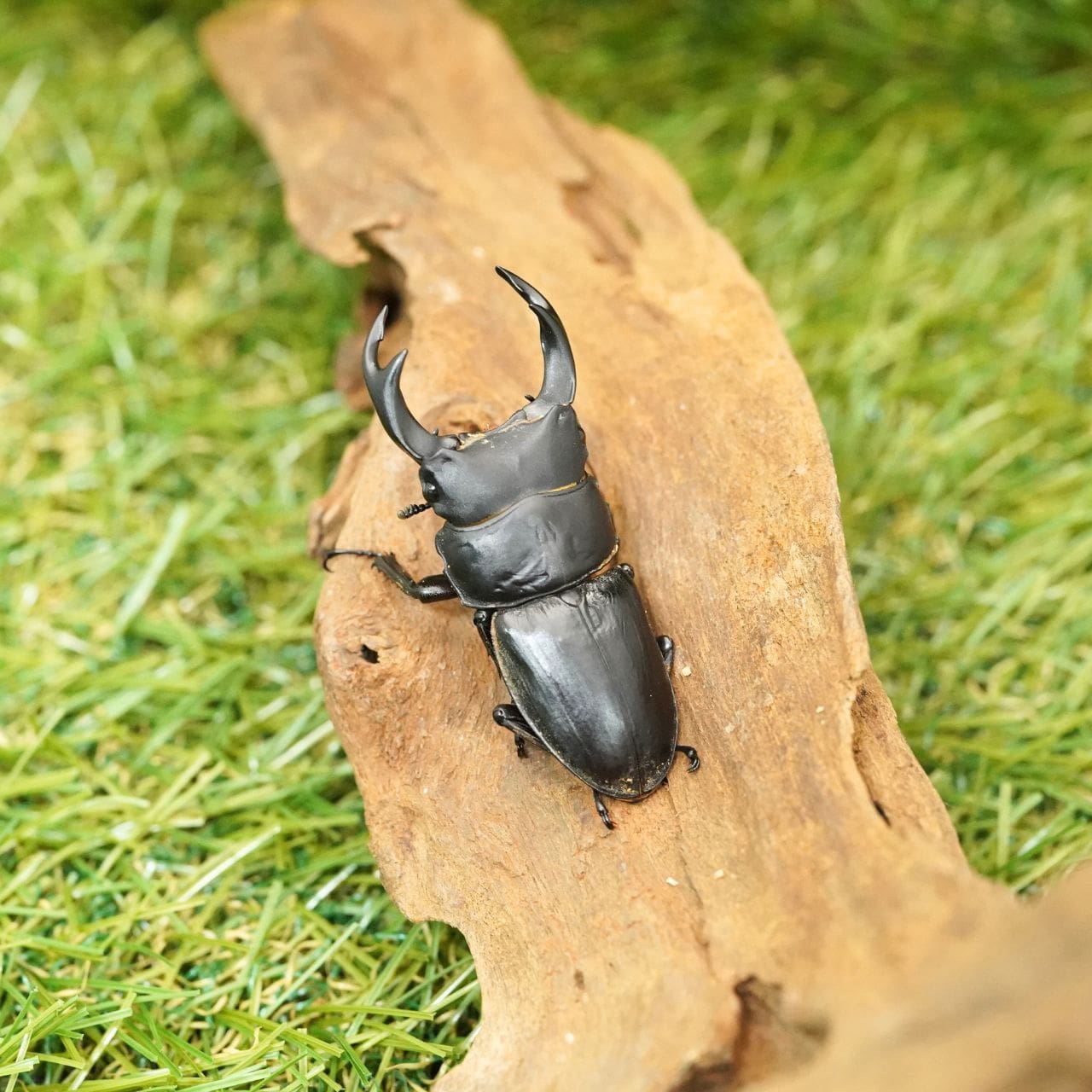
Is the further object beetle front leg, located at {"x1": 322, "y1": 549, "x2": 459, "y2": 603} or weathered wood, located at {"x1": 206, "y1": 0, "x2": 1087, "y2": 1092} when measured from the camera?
beetle front leg, located at {"x1": 322, "y1": 549, "x2": 459, "y2": 603}

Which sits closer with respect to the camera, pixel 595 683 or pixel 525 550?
pixel 595 683

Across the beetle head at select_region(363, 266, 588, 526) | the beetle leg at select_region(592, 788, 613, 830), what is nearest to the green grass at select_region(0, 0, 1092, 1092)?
the beetle leg at select_region(592, 788, 613, 830)

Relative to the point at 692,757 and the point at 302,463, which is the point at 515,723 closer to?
the point at 692,757

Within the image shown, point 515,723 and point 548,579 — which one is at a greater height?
point 548,579

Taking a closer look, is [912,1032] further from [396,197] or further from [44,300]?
[44,300]

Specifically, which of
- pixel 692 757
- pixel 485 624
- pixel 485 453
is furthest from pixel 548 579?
pixel 692 757

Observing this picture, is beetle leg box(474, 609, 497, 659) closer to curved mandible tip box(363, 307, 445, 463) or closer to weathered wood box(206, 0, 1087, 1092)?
weathered wood box(206, 0, 1087, 1092)

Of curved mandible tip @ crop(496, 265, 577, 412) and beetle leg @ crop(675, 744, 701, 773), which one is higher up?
curved mandible tip @ crop(496, 265, 577, 412)
